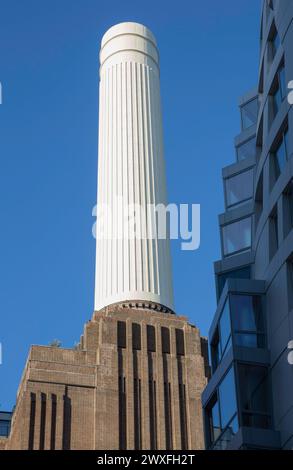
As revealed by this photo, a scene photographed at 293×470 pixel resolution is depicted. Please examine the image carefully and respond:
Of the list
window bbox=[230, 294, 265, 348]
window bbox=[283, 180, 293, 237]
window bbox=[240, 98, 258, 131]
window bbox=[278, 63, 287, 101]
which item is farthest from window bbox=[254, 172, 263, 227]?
window bbox=[240, 98, 258, 131]

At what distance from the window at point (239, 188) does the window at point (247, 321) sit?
12.6 meters

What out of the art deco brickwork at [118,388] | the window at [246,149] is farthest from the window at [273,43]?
the art deco brickwork at [118,388]

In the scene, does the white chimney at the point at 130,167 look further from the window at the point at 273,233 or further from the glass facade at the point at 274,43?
the window at the point at 273,233

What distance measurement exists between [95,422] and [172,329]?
9900 millimetres

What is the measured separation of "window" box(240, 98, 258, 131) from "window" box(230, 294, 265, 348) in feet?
66.0

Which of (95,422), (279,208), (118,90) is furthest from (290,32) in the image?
(118,90)

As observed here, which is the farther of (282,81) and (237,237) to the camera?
(237,237)

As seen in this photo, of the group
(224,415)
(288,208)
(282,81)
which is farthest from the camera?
(282,81)

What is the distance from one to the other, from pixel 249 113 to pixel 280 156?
1765cm

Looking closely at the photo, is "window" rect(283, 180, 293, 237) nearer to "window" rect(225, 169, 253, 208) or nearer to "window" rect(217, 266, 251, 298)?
"window" rect(217, 266, 251, 298)

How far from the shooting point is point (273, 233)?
41188 millimetres

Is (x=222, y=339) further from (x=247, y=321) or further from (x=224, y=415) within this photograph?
(x=224, y=415)

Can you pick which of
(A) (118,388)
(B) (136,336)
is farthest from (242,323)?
(B) (136,336)

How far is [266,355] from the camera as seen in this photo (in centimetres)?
3806
